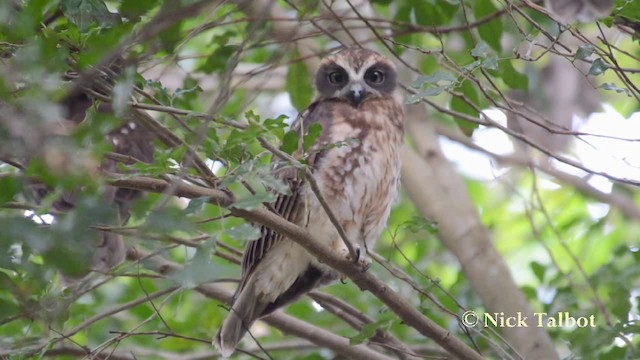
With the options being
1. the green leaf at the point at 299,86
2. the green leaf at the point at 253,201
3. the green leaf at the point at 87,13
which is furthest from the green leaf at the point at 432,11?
the green leaf at the point at 253,201

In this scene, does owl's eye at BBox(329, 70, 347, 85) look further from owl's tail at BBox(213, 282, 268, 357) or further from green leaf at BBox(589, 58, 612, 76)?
green leaf at BBox(589, 58, 612, 76)

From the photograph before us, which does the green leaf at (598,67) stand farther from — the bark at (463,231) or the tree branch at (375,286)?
the bark at (463,231)

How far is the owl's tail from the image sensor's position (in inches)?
140

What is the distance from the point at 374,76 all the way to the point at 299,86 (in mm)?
364

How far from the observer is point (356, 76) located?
13.5ft

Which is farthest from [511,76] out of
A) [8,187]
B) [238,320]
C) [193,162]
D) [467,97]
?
[8,187]

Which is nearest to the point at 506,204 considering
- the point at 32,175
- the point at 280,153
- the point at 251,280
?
the point at 251,280

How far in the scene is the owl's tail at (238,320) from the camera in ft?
11.7

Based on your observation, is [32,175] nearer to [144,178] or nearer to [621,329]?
[144,178]

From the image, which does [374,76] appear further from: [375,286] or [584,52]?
[584,52]

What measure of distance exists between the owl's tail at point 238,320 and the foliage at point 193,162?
113 millimetres

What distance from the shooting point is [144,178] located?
2531 millimetres

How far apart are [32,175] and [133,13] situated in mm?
661

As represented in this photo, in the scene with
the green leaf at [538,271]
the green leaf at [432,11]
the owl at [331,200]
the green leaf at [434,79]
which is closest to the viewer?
the green leaf at [434,79]
